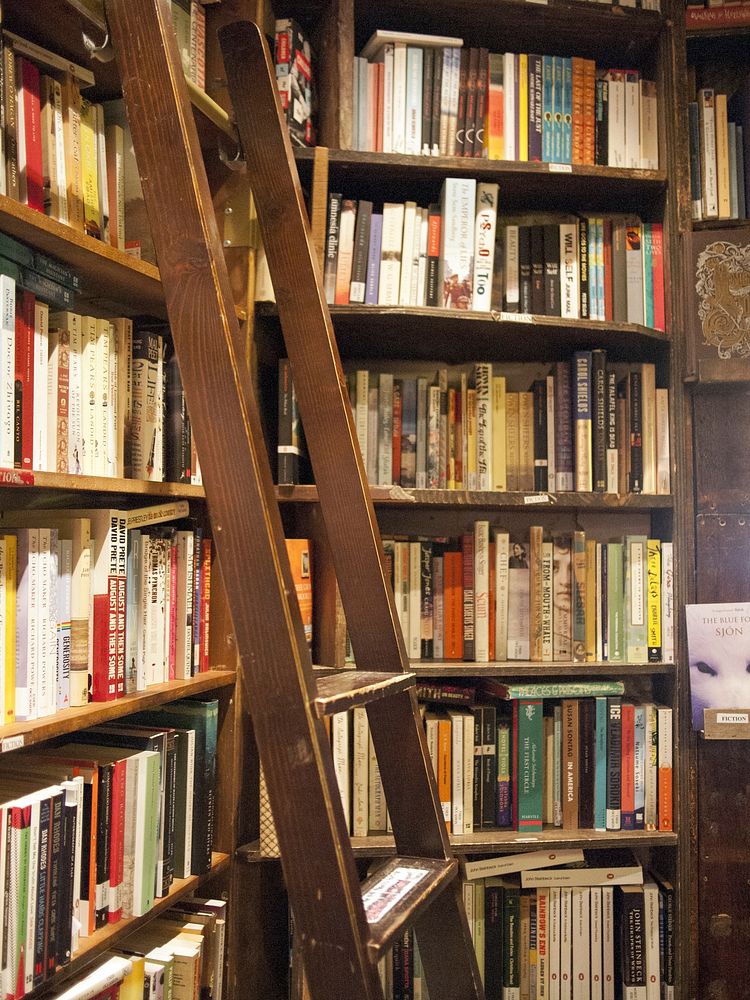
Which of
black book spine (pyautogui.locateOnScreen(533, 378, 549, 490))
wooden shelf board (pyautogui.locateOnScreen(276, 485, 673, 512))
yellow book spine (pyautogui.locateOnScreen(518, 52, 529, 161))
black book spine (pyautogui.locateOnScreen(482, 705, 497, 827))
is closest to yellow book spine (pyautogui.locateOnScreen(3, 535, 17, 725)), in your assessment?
wooden shelf board (pyautogui.locateOnScreen(276, 485, 673, 512))

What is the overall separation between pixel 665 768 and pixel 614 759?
0.11m

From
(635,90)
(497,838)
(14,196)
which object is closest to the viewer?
(14,196)

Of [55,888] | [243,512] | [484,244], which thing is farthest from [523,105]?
[55,888]

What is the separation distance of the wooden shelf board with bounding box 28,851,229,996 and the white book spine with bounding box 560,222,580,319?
1313mm

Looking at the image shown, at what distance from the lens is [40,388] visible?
3.84ft

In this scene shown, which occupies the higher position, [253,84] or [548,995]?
[253,84]

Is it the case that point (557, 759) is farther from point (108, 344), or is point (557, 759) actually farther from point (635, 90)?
point (635, 90)

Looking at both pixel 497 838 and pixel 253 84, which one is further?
pixel 497 838

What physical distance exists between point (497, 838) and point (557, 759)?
21 centimetres

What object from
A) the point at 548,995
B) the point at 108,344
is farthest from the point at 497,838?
the point at 108,344

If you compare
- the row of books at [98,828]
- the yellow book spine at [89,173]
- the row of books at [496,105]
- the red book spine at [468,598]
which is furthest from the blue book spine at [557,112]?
the row of books at [98,828]

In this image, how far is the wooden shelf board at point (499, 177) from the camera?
1.70m

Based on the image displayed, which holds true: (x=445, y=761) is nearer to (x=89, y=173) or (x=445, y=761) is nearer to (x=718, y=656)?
(x=718, y=656)

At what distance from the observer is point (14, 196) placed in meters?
1.13
